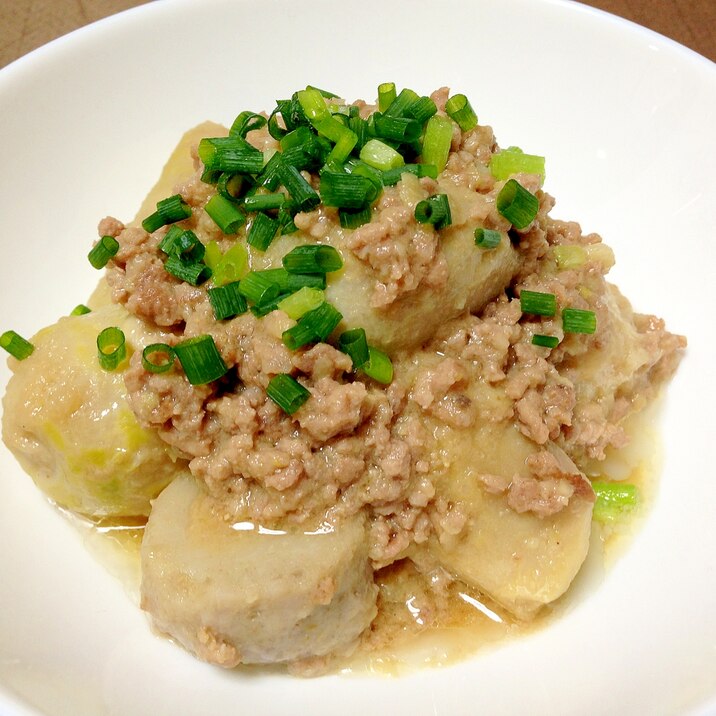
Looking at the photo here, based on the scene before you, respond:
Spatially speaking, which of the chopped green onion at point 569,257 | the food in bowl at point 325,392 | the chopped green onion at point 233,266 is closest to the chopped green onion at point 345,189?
the food in bowl at point 325,392

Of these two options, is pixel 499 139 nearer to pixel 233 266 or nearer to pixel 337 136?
Answer: pixel 337 136

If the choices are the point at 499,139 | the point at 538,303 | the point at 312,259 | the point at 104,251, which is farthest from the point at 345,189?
the point at 499,139

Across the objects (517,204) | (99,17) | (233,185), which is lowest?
(233,185)

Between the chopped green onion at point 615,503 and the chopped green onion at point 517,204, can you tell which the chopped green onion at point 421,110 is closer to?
the chopped green onion at point 517,204

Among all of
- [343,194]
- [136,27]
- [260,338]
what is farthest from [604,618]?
[136,27]

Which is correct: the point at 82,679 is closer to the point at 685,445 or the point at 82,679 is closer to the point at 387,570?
the point at 387,570

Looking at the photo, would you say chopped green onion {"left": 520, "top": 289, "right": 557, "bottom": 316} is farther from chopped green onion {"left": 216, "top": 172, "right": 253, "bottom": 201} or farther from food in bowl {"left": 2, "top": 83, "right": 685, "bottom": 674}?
chopped green onion {"left": 216, "top": 172, "right": 253, "bottom": 201}

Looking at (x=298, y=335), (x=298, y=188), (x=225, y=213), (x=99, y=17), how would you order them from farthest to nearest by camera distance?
1. (x=99, y=17)
2. (x=225, y=213)
3. (x=298, y=188)
4. (x=298, y=335)

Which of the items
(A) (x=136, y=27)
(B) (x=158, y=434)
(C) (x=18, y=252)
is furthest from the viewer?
(A) (x=136, y=27)
